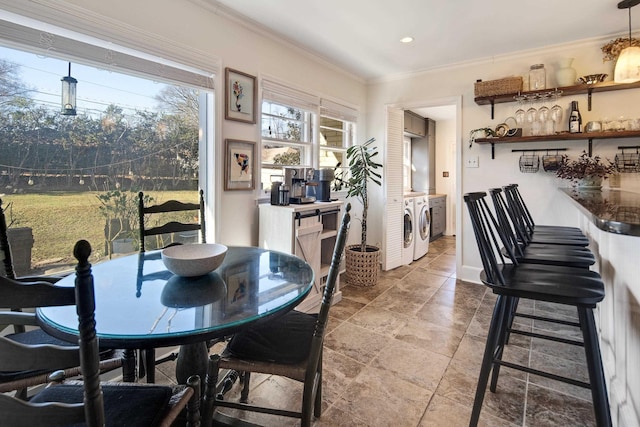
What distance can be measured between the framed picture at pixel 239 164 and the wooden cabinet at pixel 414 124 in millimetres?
3330

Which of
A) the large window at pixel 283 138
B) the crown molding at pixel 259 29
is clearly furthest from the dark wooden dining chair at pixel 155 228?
the crown molding at pixel 259 29

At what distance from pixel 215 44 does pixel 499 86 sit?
2.74 metres

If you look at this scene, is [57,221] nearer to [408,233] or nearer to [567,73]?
[408,233]

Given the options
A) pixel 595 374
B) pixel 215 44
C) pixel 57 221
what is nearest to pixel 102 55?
pixel 215 44

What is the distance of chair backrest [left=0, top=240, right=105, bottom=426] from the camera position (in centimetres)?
60

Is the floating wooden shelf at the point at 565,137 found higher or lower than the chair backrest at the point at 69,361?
higher

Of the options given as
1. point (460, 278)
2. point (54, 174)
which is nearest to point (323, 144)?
point (460, 278)

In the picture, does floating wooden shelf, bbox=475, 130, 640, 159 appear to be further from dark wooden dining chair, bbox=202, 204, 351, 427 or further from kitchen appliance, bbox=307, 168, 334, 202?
dark wooden dining chair, bbox=202, 204, 351, 427

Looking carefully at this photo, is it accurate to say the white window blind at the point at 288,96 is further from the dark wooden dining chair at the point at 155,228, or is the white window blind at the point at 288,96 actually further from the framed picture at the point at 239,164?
the dark wooden dining chair at the point at 155,228

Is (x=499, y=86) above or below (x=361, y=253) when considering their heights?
above

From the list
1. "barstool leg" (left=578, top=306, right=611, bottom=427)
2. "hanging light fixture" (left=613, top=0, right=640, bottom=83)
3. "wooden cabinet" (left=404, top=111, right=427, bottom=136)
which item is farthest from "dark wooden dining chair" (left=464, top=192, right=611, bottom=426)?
"wooden cabinet" (left=404, top=111, right=427, bottom=136)

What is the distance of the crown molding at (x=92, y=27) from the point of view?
1621 mm

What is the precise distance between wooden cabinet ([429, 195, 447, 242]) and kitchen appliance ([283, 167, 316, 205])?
3.40 metres

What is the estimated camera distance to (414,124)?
18.5ft
